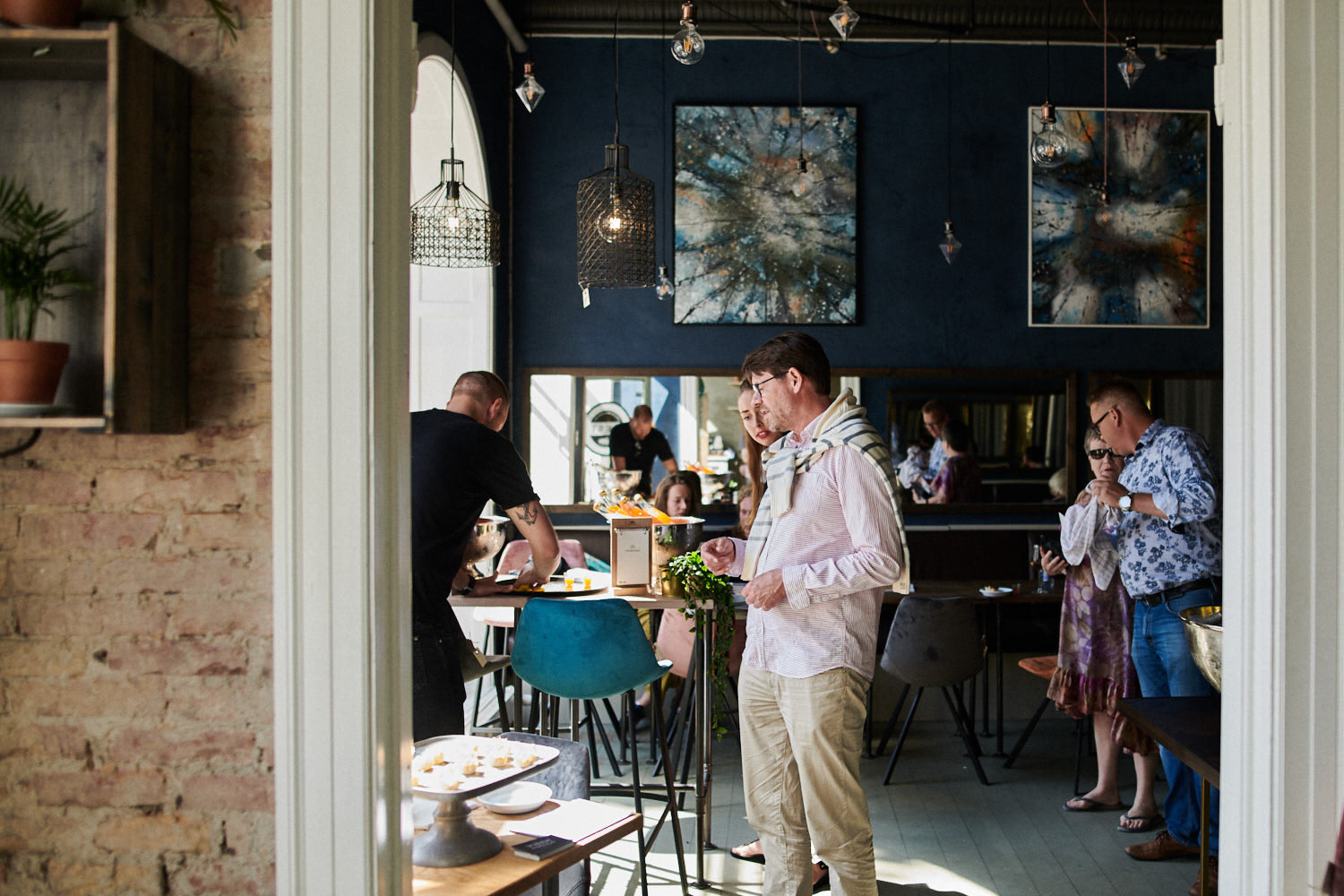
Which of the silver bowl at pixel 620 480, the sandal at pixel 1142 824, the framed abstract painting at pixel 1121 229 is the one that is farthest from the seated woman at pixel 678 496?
the framed abstract painting at pixel 1121 229

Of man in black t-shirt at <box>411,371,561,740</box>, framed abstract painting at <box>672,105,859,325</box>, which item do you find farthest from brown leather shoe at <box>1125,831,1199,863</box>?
framed abstract painting at <box>672,105,859,325</box>

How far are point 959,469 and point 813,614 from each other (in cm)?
470

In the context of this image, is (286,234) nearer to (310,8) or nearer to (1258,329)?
(310,8)

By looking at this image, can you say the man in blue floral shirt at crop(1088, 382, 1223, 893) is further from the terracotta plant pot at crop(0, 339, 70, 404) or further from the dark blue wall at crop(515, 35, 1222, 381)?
the dark blue wall at crop(515, 35, 1222, 381)

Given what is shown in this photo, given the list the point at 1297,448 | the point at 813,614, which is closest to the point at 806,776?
the point at 813,614

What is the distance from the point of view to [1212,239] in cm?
713

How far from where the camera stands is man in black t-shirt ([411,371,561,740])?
296cm

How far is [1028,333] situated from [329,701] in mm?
6443

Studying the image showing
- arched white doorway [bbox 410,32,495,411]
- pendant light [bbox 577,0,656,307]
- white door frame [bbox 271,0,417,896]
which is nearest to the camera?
white door frame [bbox 271,0,417,896]

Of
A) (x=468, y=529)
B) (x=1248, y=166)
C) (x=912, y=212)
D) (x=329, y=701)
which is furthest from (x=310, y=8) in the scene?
A: (x=912, y=212)

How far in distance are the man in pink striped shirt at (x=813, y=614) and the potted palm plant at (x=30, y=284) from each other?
1671 mm

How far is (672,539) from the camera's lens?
3.58m

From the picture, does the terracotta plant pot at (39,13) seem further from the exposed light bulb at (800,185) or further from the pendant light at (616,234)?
the exposed light bulb at (800,185)

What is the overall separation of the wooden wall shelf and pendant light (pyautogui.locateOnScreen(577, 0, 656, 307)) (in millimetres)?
3520
